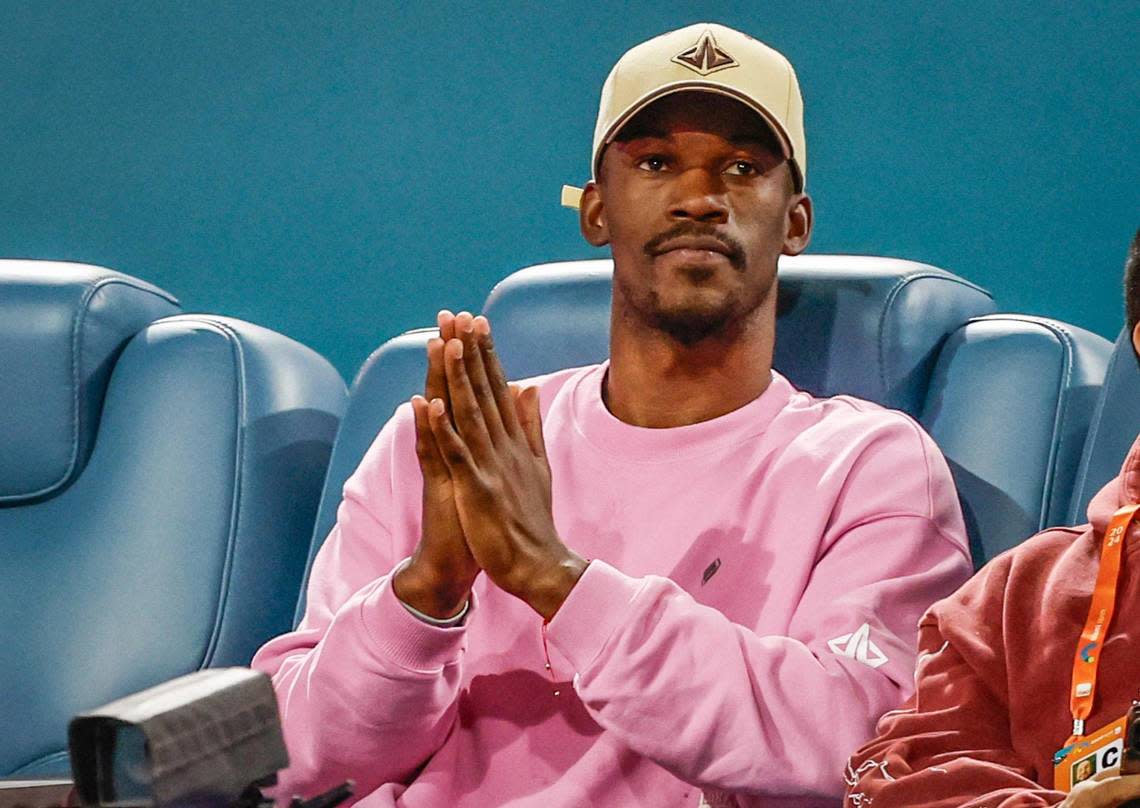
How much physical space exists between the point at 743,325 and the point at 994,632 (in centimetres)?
44

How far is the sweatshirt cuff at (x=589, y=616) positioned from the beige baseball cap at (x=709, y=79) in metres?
0.49

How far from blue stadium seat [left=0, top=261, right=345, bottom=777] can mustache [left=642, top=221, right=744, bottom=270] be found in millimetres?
583

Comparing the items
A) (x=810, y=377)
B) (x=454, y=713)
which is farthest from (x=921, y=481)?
(x=454, y=713)

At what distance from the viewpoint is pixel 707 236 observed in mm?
1491

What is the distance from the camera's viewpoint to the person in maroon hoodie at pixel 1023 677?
1.11 metres

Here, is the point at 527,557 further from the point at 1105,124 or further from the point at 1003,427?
the point at 1105,124

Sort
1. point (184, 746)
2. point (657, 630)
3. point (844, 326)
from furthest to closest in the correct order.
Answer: point (844, 326), point (657, 630), point (184, 746)

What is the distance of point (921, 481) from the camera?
1416mm

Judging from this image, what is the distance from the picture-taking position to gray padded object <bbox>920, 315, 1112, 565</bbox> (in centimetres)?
154

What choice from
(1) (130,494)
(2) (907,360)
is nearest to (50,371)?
(1) (130,494)

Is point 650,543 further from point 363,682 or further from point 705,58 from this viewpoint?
point 705,58

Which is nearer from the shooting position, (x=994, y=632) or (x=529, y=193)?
(x=994, y=632)

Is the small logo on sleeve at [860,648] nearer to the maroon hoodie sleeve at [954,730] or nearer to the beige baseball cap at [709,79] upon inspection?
the maroon hoodie sleeve at [954,730]

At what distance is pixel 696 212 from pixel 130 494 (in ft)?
2.44
